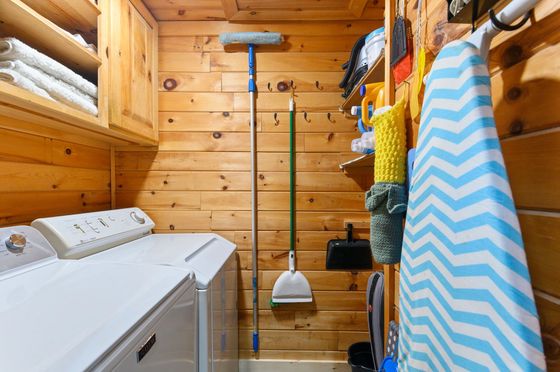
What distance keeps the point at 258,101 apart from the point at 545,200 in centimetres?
151

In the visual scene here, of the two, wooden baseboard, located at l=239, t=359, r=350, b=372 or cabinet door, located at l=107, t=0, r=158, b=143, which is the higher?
cabinet door, located at l=107, t=0, r=158, b=143

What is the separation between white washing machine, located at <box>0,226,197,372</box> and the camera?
42 centimetres

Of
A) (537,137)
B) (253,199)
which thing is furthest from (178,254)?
(537,137)

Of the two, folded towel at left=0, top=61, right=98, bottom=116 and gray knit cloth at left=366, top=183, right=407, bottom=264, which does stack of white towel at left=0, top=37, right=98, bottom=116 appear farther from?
gray knit cloth at left=366, top=183, right=407, bottom=264

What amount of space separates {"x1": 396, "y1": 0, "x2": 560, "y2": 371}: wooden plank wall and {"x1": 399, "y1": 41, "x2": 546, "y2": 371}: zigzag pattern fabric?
81 mm

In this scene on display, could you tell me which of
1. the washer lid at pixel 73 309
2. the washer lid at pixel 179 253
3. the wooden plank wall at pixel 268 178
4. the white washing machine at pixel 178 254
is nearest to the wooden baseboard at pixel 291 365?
the wooden plank wall at pixel 268 178

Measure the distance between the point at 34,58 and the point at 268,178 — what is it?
1.18m

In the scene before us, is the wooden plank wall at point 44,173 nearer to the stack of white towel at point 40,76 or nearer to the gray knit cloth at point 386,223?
the stack of white towel at point 40,76

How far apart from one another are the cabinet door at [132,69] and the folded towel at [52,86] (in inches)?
5.6

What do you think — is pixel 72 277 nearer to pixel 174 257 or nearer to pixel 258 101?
pixel 174 257

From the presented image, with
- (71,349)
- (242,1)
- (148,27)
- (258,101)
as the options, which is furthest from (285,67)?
(71,349)

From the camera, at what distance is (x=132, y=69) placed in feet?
4.39

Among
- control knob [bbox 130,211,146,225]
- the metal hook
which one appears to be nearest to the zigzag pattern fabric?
the metal hook

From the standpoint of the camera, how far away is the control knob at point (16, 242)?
2.60 ft
